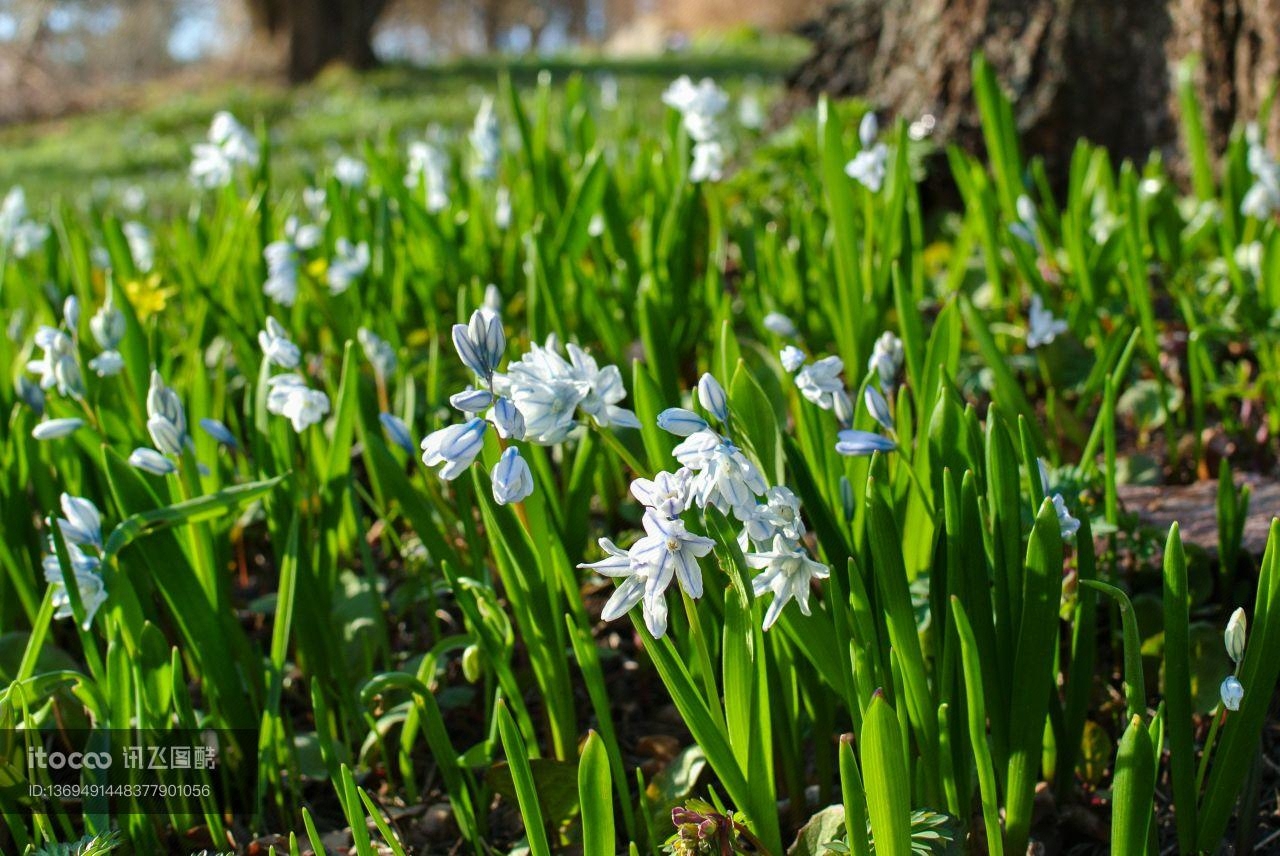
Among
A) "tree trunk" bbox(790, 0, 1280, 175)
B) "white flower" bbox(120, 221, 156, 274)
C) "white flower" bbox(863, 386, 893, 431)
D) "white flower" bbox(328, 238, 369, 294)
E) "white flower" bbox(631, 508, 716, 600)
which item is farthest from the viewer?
"tree trunk" bbox(790, 0, 1280, 175)

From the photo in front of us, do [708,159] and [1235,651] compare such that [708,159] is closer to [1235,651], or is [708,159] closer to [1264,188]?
[1264,188]

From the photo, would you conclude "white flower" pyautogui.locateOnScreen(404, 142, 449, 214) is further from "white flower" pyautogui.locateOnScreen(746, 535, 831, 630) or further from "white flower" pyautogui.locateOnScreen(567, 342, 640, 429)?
"white flower" pyautogui.locateOnScreen(746, 535, 831, 630)

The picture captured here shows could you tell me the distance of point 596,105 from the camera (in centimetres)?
902

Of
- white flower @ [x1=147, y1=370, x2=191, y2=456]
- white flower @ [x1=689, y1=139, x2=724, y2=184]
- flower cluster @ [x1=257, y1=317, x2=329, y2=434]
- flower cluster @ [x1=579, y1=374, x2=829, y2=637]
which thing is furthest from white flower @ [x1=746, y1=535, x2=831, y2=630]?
white flower @ [x1=689, y1=139, x2=724, y2=184]

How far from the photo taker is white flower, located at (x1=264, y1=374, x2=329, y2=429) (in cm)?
168

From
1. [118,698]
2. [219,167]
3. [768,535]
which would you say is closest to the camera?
[768,535]

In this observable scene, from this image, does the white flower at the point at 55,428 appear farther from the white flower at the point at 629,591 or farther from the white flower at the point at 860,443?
the white flower at the point at 860,443

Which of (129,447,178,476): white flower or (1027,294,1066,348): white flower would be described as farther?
(1027,294,1066,348): white flower

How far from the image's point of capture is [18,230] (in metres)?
3.04

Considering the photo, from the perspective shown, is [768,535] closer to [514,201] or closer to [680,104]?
[680,104]

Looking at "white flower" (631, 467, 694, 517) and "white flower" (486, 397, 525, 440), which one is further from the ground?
"white flower" (486, 397, 525, 440)

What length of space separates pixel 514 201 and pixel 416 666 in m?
1.77

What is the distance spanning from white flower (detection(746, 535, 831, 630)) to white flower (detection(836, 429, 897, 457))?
228mm

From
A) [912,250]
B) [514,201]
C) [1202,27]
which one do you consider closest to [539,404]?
[912,250]
